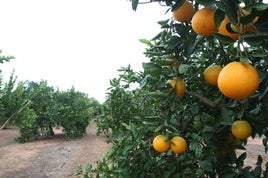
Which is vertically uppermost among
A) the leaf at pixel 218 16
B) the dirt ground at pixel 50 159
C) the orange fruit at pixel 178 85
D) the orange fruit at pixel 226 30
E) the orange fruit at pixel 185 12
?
the orange fruit at pixel 185 12

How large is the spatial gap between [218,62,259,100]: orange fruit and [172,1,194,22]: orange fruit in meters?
0.51

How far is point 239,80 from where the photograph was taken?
0.95 m

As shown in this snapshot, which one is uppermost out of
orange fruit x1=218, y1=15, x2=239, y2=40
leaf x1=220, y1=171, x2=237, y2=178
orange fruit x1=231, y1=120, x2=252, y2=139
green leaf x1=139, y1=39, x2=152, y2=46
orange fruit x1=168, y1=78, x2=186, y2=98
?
green leaf x1=139, y1=39, x2=152, y2=46

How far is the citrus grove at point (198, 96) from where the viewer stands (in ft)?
3.30

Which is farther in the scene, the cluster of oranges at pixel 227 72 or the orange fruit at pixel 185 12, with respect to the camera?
the orange fruit at pixel 185 12

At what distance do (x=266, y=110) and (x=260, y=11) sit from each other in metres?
0.78

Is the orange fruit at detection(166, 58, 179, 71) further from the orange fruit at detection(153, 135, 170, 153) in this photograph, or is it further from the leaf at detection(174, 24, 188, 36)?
the orange fruit at detection(153, 135, 170, 153)

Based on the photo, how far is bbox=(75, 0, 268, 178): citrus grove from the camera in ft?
3.30

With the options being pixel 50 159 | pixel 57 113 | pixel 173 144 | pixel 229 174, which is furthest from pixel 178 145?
pixel 57 113

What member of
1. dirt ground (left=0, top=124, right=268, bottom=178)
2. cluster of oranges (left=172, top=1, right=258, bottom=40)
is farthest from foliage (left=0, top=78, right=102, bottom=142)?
cluster of oranges (left=172, top=1, right=258, bottom=40)

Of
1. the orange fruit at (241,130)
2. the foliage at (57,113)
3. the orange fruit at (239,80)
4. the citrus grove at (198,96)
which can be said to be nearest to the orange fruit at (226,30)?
the citrus grove at (198,96)

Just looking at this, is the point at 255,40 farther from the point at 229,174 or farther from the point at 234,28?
the point at 229,174

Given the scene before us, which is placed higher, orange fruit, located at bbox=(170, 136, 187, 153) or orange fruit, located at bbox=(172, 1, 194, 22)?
orange fruit, located at bbox=(172, 1, 194, 22)

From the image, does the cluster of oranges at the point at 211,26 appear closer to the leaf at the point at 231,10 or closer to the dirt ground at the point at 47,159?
the leaf at the point at 231,10
